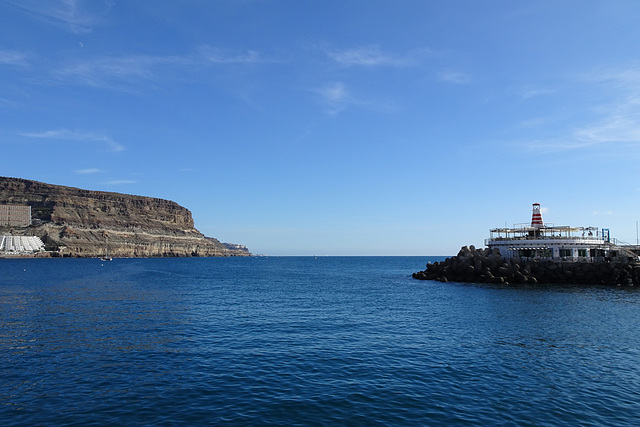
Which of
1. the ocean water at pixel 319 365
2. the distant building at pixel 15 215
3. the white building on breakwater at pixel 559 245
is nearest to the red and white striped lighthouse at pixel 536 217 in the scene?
the white building on breakwater at pixel 559 245

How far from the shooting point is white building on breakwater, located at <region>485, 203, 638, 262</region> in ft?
203

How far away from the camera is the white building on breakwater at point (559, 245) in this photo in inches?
2439

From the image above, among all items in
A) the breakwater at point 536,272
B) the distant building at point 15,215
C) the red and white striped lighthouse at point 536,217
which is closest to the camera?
the breakwater at point 536,272

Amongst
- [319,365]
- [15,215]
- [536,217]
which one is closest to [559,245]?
[536,217]

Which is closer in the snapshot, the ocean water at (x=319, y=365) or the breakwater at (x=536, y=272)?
the ocean water at (x=319, y=365)

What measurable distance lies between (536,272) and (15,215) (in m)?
222

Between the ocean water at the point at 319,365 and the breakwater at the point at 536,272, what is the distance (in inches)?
916

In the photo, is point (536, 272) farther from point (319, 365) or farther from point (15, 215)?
point (15, 215)

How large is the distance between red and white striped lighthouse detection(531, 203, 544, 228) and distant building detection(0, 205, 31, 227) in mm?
218091

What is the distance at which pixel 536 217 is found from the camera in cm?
6981

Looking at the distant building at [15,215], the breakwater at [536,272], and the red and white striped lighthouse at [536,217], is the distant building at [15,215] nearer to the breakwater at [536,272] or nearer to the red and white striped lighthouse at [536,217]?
the breakwater at [536,272]

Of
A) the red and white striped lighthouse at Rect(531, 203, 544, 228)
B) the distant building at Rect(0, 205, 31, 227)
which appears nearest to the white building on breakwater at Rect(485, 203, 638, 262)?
the red and white striped lighthouse at Rect(531, 203, 544, 228)

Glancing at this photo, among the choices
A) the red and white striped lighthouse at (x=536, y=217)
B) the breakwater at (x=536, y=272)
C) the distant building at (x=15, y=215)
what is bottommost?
the breakwater at (x=536, y=272)

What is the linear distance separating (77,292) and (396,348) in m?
42.8
